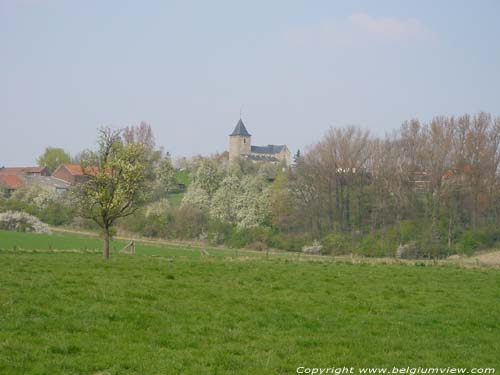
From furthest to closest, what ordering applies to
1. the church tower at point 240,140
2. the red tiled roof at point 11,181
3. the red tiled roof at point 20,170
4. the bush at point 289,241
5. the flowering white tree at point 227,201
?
the church tower at point 240,140 → the red tiled roof at point 20,170 → the red tiled roof at point 11,181 → the flowering white tree at point 227,201 → the bush at point 289,241

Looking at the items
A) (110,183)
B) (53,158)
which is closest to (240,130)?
(53,158)

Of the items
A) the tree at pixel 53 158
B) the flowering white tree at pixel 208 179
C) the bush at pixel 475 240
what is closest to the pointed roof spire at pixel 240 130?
the tree at pixel 53 158

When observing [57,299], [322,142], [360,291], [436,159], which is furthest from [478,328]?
[322,142]

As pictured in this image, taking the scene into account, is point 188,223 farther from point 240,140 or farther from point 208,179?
point 240,140

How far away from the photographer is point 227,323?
11727 mm

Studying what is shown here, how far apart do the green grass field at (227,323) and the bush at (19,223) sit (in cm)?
4563

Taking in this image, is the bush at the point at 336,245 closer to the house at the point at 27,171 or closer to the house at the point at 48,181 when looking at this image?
the house at the point at 48,181

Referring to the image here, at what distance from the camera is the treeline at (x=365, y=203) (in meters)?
60.3

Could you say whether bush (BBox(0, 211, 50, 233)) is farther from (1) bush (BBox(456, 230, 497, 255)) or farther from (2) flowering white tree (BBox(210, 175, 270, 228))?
(1) bush (BBox(456, 230, 497, 255))

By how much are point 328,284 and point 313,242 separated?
47.1 m

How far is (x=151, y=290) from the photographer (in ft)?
48.8

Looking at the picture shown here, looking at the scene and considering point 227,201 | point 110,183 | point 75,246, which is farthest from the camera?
point 227,201

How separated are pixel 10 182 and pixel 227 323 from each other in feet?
307

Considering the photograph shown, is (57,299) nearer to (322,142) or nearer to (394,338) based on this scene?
(394,338)
